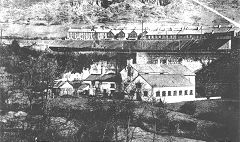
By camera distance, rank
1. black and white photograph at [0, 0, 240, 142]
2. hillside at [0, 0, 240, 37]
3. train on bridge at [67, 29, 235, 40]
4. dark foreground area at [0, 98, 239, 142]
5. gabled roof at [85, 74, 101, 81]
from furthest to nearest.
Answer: train on bridge at [67, 29, 235, 40], hillside at [0, 0, 240, 37], gabled roof at [85, 74, 101, 81], black and white photograph at [0, 0, 240, 142], dark foreground area at [0, 98, 239, 142]

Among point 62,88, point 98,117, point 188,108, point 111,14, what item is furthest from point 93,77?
point 111,14

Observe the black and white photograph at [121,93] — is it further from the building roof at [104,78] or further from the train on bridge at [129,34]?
the train on bridge at [129,34]

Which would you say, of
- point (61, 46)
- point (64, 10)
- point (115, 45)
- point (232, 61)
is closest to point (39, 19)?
point (64, 10)

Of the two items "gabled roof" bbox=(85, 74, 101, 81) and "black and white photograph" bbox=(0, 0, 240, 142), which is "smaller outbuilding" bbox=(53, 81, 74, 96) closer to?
"black and white photograph" bbox=(0, 0, 240, 142)

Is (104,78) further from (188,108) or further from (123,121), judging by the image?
(188,108)

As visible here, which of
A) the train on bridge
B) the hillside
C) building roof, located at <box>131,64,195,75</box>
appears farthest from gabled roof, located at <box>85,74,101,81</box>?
the train on bridge

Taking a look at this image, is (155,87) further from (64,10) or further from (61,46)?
(64,10)
